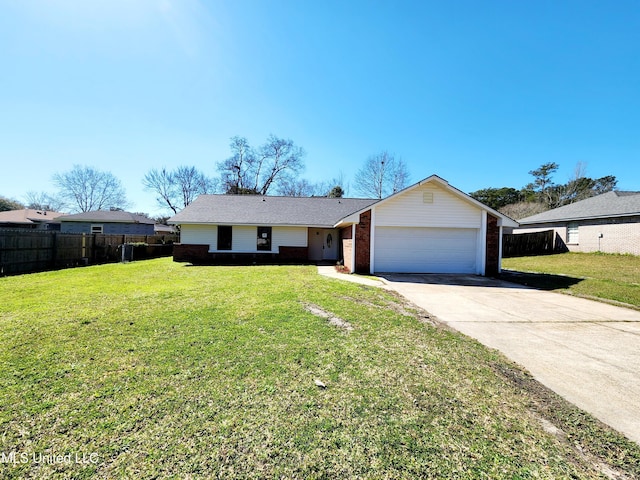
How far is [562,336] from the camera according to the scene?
4.64 metres

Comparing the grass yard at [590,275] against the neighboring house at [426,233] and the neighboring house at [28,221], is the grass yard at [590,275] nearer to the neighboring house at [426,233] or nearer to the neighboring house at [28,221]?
the neighboring house at [426,233]

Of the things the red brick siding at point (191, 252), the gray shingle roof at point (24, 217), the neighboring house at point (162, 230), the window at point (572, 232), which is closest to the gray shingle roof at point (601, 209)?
the window at point (572, 232)

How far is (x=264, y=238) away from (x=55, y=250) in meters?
9.87

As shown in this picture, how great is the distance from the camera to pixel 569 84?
13070mm

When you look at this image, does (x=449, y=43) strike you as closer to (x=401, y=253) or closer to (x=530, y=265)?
(x=401, y=253)

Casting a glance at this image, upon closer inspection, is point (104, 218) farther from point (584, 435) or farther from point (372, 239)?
point (584, 435)

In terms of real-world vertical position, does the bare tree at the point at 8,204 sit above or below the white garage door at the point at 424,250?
above

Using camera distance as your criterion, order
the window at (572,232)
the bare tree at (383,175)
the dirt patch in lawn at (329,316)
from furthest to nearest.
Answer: the bare tree at (383,175), the window at (572,232), the dirt patch in lawn at (329,316)

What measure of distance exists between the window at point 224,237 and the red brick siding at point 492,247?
44.0 ft

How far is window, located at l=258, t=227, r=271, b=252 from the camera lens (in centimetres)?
1573

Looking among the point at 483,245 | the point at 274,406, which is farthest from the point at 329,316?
the point at 483,245

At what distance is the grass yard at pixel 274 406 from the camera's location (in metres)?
1.91

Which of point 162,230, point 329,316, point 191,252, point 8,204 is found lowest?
point 329,316

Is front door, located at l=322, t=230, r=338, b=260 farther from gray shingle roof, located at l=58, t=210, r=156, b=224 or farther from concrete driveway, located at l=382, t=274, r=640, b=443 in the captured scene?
gray shingle roof, located at l=58, t=210, r=156, b=224
